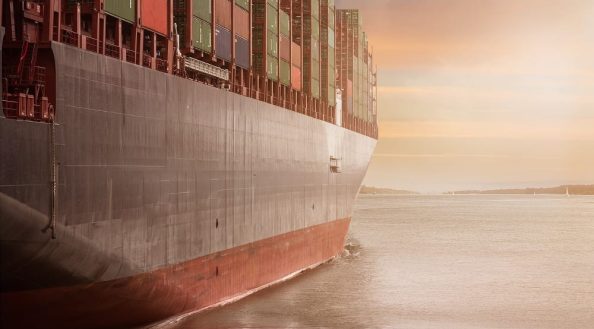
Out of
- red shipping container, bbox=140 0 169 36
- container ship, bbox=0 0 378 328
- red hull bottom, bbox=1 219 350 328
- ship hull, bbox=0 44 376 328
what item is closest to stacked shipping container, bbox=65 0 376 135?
red shipping container, bbox=140 0 169 36

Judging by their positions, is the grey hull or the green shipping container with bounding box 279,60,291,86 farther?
the green shipping container with bounding box 279,60,291,86

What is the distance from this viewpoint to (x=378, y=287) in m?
41.4

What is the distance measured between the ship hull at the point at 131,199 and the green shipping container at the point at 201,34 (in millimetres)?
2158

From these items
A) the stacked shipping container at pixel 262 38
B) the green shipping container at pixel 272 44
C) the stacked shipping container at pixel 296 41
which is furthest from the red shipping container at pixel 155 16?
the stacked shipping container at pixel 296 41

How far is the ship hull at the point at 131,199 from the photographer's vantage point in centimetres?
1867

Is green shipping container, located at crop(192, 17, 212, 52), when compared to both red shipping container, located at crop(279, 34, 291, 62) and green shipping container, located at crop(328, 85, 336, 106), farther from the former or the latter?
green shipping container, located at crop(328, 85, 336, 106)

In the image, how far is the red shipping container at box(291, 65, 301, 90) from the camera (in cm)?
4400

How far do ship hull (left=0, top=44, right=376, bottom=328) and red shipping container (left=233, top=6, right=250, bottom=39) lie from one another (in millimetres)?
3702

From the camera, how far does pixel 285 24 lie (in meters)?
42.8

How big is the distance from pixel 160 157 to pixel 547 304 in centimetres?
2305

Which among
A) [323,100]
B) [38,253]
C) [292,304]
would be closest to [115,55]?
[38,253]

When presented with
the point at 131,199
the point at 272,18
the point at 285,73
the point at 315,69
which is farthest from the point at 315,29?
the point at 131,199

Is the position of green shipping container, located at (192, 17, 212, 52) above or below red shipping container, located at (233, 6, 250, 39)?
below

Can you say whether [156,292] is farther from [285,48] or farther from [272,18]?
[285,48]
